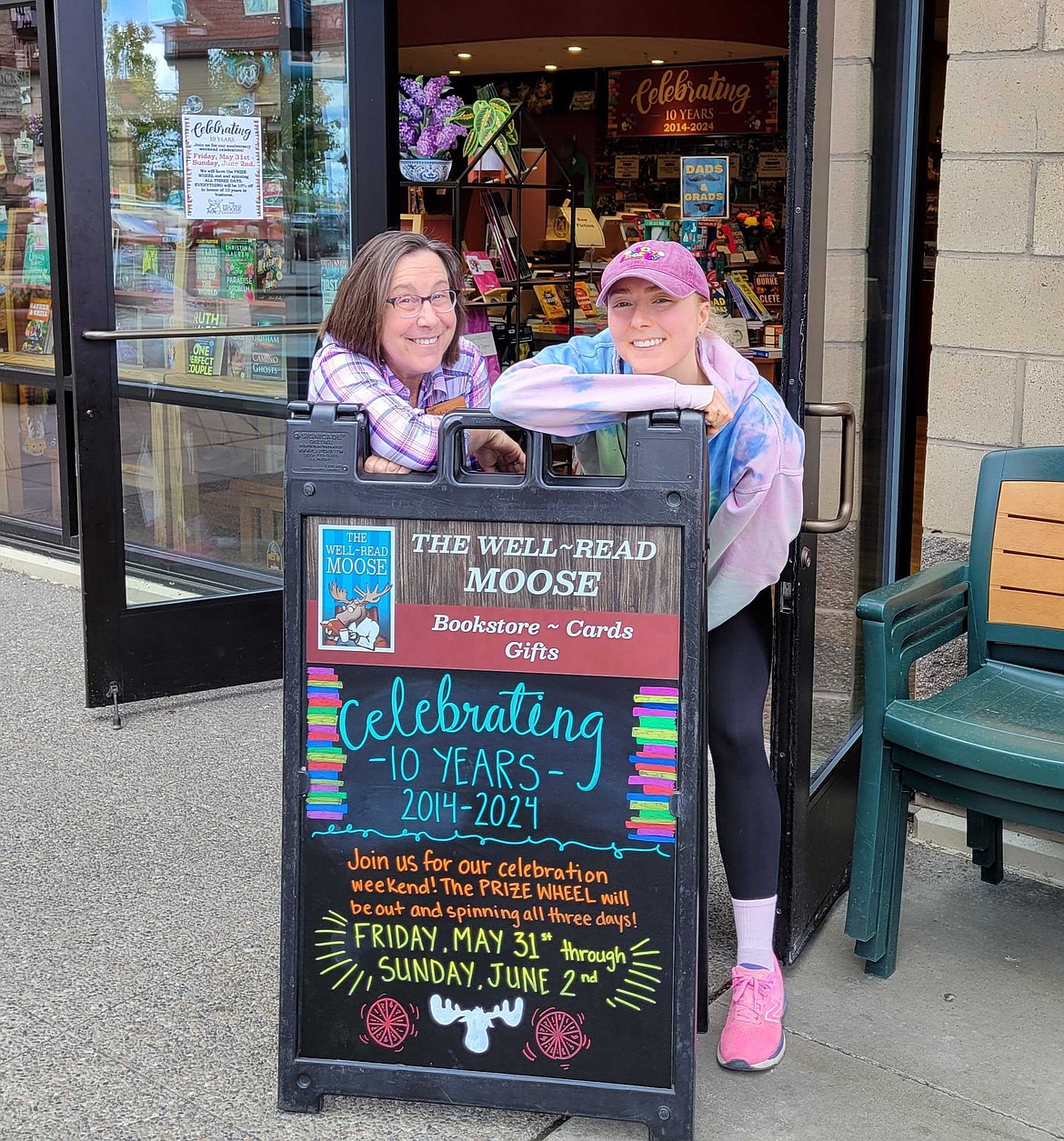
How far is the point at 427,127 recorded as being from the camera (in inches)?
221

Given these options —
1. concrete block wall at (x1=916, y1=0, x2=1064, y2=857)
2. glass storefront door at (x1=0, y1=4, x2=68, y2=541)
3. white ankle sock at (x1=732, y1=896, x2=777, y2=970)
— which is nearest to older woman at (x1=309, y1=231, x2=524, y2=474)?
white ankle sock at (x1=732, y1=896, x2=777, y2=970)

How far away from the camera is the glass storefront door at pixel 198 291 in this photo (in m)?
4.28

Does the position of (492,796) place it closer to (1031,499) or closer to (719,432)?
(719,432)

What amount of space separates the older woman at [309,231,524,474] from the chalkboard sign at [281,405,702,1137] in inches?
11.7

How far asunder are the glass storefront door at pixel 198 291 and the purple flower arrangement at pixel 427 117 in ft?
2.97

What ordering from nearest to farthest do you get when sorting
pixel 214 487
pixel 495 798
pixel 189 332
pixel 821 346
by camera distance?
pixel 495 798, pixel 821 346, pixel 189 332, pixel 214 487

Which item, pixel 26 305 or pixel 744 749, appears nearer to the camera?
pixel 744 749

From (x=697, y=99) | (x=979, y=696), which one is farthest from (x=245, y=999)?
(x=697, y=99)

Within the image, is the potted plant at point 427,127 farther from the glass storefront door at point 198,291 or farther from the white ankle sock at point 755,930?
the white ankle sock at point 755,930

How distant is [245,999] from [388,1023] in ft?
1.93

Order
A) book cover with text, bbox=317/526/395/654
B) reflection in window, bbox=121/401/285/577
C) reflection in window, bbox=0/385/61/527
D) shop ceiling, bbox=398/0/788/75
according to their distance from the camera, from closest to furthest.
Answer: book cover with text, bbox=317/526/395/654 → reflection in window, bbox=121/401/285/577 → reflection in window, bbox=0/385/61/527 → shop ceiling, bbox=398/0/788/75

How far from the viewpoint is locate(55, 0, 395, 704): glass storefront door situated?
428 centimetres

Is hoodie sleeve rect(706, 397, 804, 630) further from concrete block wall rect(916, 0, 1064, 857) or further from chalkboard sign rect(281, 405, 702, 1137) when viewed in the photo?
concrete block wall rect(916, 0, 1064, 857)

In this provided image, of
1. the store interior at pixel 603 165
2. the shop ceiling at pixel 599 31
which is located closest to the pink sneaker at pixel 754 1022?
the store interior at pixel 603 165
